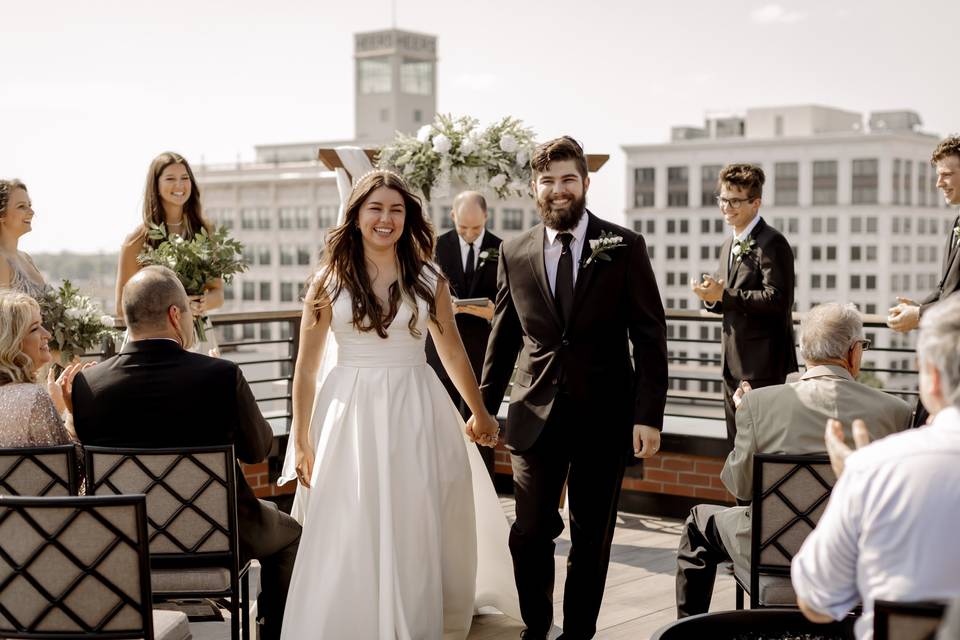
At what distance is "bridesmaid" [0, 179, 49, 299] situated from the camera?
16.7 ft

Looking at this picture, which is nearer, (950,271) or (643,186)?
(950,271)

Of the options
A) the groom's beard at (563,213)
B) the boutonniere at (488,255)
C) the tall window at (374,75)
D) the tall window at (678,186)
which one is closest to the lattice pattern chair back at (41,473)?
the groom's beard at (563,213)

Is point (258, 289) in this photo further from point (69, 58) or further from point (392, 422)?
point (392, 422)

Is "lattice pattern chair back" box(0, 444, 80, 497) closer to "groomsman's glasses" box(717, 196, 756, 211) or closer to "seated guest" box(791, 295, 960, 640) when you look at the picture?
"seated guest" box(791, 295, 960, 640)

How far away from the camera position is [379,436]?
4051mm

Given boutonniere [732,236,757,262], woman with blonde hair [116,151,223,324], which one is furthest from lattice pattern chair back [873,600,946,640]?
woman with blonde hair [116,151,223,324]

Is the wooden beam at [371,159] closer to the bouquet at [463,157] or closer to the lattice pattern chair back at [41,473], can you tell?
the bouquet at [463,157]

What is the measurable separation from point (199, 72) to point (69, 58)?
53.9ft

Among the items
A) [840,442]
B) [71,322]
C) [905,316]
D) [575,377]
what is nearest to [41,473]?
[71,322]

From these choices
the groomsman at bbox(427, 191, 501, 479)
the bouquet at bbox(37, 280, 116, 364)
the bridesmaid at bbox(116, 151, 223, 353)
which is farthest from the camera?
the groomsman at bbox(427, 191, 501, 479)

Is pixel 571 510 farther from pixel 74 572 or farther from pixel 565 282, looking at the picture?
pixel 74 572

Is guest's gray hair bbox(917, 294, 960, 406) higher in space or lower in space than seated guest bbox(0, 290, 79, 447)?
higher

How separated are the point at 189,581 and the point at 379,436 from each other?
2.72ft

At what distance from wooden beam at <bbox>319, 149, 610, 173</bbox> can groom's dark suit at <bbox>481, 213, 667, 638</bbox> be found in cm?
122
